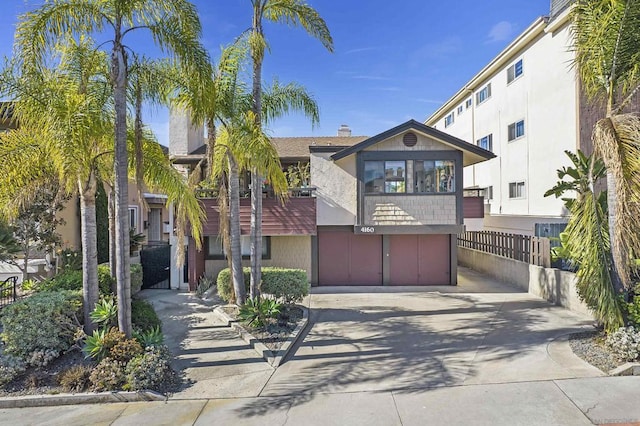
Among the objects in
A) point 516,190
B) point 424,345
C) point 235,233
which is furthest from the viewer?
point 516,190

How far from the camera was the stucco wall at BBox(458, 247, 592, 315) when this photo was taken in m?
10.8

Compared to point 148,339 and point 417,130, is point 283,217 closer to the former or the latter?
point 417,130

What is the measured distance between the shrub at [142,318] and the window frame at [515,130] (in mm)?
18836

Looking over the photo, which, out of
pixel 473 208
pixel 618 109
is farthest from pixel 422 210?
pixel 618 109

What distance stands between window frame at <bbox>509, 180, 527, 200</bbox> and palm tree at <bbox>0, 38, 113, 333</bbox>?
61.1 ft

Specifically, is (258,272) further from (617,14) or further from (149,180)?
(617,14)

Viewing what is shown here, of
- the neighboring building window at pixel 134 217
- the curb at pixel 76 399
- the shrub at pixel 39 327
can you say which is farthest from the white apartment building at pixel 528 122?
the neighboring building window at pixel 134 217

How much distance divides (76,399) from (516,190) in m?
20.4

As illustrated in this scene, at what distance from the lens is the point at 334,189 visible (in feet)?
47.7

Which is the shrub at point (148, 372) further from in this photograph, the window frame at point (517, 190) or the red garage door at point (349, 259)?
the window frame at point (517, 190)

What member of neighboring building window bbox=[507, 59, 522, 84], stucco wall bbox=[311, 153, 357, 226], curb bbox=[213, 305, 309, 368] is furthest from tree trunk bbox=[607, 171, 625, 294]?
neighboring building window bbox=[507, 59, 522, 84]

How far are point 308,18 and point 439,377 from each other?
31.3ft

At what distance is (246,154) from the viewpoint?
923 centimetres

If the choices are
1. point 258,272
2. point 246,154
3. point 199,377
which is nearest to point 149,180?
point 246,154
